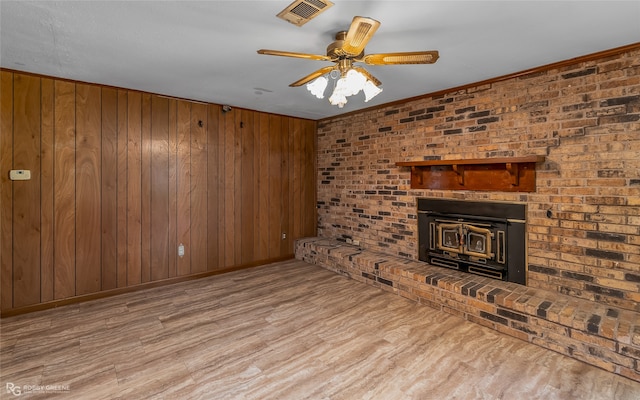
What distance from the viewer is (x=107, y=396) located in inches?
73.9

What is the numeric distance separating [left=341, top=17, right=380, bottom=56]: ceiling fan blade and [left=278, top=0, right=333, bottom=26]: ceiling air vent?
24cm

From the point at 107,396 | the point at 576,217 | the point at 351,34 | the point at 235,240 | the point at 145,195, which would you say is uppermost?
the point at 351,34

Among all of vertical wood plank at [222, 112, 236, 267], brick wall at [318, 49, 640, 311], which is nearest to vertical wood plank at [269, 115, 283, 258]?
vertical wood plank at [222, 112, 236, 267]

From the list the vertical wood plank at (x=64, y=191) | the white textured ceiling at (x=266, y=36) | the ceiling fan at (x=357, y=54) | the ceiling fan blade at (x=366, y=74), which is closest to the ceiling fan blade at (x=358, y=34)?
the ceiling fan at (x=357, y=54)

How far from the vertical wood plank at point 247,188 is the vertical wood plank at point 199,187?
1.79 feet

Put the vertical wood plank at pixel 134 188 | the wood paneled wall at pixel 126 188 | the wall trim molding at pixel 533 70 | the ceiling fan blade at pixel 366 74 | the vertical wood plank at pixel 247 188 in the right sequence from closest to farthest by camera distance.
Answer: the ceiling fan blade at pixel 366 74 < the wall trim molding at pixel 533 70 < the wood paneled wall at pixel 126 188 < the vertical wood plank at pixel 134 188 < the vertical wood plank at pixel 247 188

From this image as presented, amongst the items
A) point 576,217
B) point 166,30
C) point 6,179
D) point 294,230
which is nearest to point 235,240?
point 294,230

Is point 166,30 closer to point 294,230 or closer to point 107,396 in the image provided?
point 107,396

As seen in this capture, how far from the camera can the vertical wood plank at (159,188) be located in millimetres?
3725

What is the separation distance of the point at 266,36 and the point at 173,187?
2.46 metres

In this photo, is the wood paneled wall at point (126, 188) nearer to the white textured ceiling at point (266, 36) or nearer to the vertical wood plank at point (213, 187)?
the vertical wood plank at point (213, 187)

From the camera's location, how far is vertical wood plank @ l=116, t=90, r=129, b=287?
3.49 metres

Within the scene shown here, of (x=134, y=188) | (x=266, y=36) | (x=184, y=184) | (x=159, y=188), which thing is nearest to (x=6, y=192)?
(x=134, y=188)

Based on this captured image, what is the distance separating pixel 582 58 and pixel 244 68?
2947 mm
